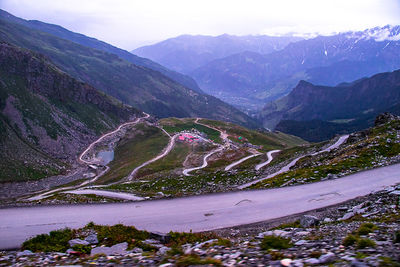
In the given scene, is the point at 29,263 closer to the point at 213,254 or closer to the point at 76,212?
the point at 213,254

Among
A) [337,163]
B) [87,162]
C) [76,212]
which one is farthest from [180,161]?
[76,212]

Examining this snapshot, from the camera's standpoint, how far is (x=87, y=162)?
152 meters

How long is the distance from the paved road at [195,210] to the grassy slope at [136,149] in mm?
78434

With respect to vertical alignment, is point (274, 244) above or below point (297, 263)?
below

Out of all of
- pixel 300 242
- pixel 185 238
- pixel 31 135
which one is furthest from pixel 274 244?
pixel 31 135

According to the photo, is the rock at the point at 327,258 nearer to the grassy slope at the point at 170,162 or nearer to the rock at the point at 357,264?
the rock at the point at 357,264

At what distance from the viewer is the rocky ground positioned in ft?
33.9

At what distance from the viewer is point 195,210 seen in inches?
1014

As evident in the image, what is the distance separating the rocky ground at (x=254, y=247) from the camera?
33.9 feet

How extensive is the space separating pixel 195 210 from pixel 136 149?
13686 centimetres

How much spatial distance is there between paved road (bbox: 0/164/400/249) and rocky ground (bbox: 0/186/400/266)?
334 cm

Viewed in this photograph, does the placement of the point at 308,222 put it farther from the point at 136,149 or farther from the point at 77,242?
the point at 136,149

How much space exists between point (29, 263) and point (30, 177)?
4956 inches

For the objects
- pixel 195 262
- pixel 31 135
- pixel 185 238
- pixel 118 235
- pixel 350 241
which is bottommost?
pixel 185 238
